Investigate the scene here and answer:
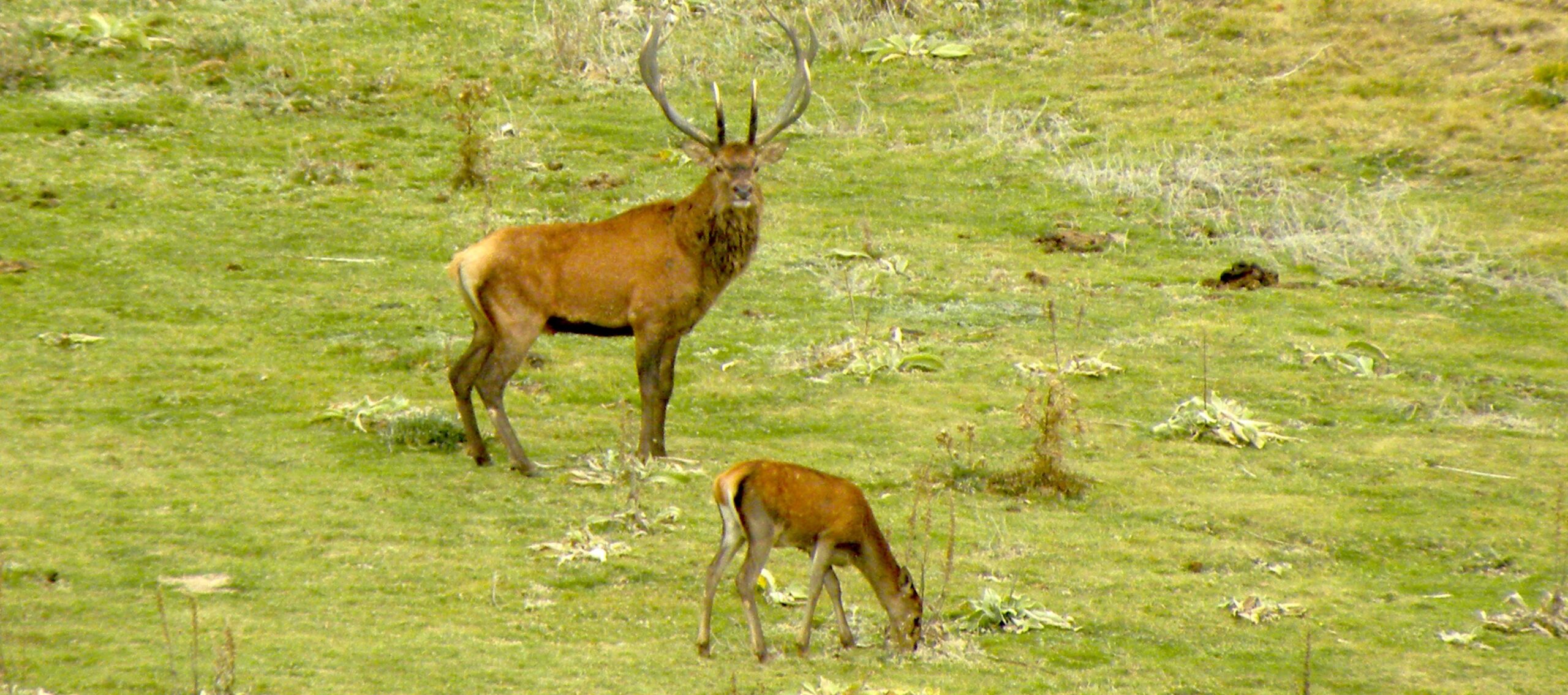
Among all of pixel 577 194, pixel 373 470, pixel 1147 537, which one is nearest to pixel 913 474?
pixel 1147 537

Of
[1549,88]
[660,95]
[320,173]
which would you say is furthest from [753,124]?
[1549,88]

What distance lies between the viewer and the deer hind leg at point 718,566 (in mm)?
8539

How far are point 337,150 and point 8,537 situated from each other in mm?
9224

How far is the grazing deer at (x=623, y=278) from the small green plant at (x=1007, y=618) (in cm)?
316

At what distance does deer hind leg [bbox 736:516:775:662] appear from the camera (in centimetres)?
852

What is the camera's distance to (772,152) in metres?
12.7

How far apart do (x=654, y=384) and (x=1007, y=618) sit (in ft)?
11.4

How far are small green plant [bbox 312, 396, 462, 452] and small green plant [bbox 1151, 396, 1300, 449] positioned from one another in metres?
4.78

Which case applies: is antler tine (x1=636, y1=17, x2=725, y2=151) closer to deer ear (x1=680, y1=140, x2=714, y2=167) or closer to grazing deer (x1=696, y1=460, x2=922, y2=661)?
deer ear (x1=680, y1=140, x2=714, y2=167)

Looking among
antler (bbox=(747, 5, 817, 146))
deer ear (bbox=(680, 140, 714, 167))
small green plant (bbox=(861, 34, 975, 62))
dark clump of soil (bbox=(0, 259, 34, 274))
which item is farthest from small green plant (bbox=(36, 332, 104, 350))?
small green plant (bbox=(861, 34, 975, 62))

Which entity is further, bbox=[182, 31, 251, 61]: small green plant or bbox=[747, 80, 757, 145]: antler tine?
bbox=[182, 31, 251, 61]: small green plant

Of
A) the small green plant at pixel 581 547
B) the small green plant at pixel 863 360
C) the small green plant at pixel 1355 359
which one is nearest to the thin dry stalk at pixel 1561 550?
the small green plant at pixel 1355 359

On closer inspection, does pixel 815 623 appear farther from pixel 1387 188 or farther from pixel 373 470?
pixel 1387 188

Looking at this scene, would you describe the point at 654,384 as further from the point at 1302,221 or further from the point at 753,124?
the point at 1302,221
